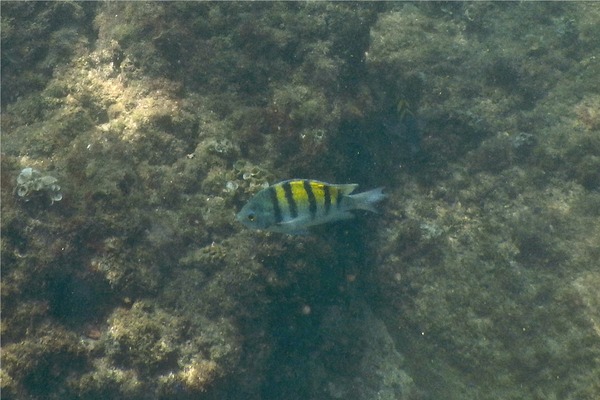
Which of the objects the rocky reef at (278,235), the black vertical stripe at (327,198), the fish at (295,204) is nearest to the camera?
the fish at (295,204)

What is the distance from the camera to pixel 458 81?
7.71 m

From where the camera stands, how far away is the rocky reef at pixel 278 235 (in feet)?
14.9

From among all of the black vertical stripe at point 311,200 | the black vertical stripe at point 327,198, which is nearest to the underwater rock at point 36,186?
the black vertical stripe at point 311,200

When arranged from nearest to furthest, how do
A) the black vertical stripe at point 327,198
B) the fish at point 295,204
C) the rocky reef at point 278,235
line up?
1. the fish at point 295,204
2. the black vertical stripe at point 327,198
3. the rocky reef at point 278,235

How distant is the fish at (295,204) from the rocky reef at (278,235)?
1.71 meters

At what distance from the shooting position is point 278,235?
511 cm

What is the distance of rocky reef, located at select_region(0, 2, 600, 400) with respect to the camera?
4.54 meters

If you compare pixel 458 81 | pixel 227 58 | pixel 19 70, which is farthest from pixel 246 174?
pixel 458 81

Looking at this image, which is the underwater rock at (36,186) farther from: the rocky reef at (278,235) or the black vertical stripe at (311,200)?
the black vertical stripe at (311,200)

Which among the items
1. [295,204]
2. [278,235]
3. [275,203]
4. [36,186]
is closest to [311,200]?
[295,204]

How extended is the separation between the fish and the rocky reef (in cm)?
171

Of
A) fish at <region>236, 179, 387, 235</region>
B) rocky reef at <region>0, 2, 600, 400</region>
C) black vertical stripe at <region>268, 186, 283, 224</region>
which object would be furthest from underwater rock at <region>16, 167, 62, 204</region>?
black vertical stripe at <region>268, 186, 283, 224</region>

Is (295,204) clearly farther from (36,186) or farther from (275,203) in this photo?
(36,186)

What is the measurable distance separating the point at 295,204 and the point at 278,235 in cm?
183
